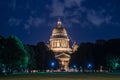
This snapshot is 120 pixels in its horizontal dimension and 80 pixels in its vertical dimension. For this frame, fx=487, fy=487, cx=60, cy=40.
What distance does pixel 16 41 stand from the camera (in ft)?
412

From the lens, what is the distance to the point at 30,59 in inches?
6284

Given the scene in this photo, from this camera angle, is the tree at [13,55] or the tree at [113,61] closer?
the tree at [13,55]

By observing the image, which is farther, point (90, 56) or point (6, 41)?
point (90, 56)

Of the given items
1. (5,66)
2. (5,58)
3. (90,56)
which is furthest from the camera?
(90,56)

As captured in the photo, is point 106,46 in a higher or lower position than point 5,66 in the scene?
higher

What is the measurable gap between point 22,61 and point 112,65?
1983 inches

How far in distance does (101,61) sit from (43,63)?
27.9m

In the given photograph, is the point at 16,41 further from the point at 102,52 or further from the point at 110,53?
the point at 102,52

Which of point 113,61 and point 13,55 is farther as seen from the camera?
point 113,61

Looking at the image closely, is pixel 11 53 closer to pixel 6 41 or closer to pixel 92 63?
pixel 6 41

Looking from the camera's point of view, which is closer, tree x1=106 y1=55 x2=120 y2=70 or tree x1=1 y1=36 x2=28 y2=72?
tree x1=1 y1=36 x2=28 y2=72

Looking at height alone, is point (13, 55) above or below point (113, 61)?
below

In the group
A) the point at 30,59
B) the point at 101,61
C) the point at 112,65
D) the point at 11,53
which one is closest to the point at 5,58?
the point at 11,53

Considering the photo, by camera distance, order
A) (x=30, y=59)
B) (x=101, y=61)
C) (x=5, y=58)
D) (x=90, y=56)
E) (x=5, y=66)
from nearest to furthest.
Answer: (x=5, y=58), (x=5, y=66), (x=30, y=59), (x=101, y=61), (x=90, y=56)
